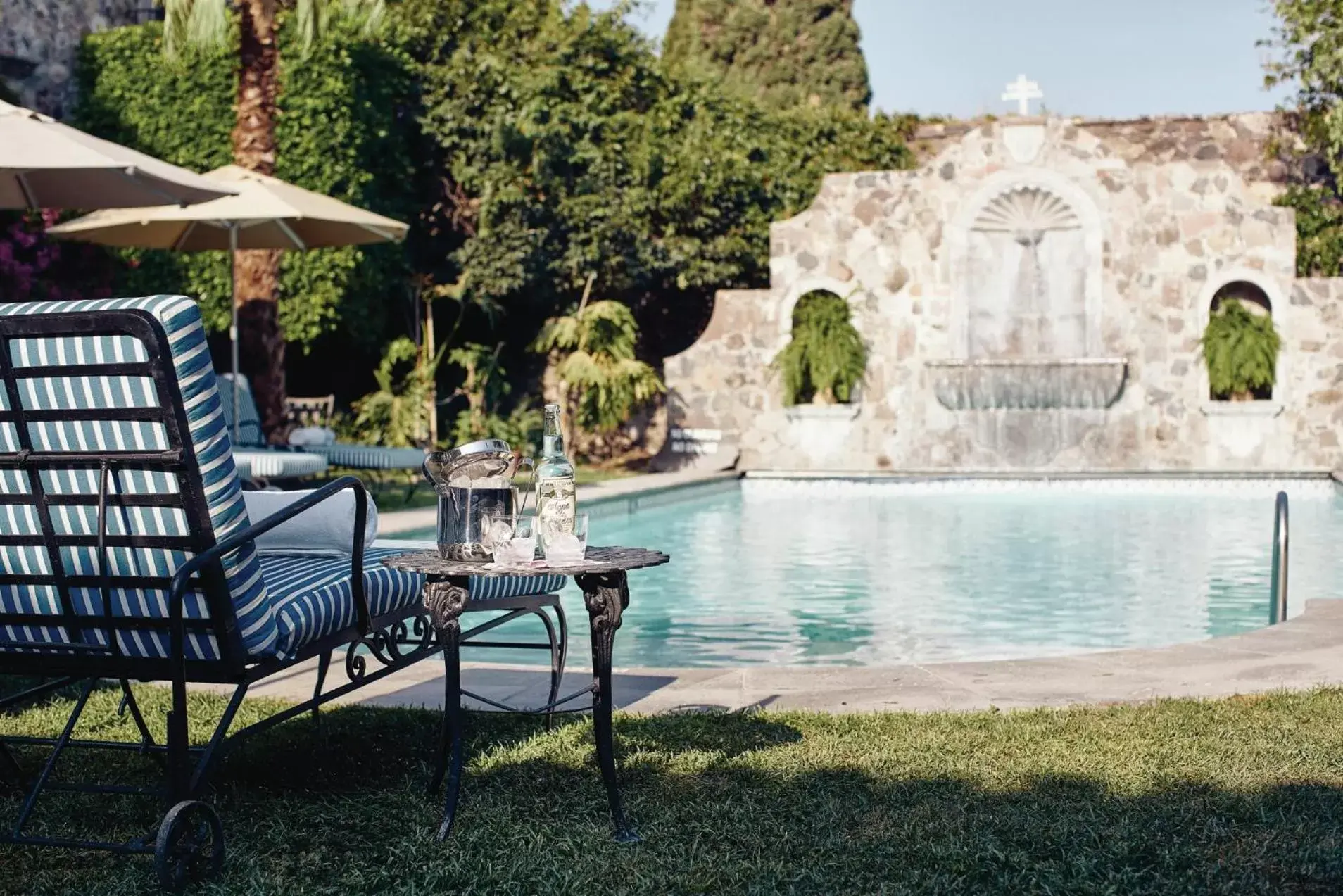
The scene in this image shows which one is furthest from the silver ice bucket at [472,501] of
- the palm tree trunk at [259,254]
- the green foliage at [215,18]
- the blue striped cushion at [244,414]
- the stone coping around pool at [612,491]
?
the green foliage at [215,18]

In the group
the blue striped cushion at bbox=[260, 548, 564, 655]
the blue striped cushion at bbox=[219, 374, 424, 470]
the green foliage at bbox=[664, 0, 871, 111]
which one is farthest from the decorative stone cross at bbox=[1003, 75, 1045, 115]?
the blue striped cushion at bbox=[260, 548, 564, 655]

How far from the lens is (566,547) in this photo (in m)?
3.21

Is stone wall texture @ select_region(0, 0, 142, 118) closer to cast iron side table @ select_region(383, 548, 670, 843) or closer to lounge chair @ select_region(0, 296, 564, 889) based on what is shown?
lounge chair @ select_region(0, 296, 564, 889)

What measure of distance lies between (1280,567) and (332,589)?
15.6 ft

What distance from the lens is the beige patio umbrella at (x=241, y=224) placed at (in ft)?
31.6

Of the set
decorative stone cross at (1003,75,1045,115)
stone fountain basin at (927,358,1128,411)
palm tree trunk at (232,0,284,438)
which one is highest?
decorative stone cross at (1003,75,1045,115)

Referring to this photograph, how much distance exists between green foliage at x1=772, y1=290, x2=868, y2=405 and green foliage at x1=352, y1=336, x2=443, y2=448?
145 inches

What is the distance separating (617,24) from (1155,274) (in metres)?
6.35

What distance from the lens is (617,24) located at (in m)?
16.2

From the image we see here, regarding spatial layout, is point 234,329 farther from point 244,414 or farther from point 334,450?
point 334,450

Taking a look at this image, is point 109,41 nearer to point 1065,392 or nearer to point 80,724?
point 1065,392

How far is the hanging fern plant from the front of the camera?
48.0ft

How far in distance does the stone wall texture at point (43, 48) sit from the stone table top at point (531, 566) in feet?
41.0

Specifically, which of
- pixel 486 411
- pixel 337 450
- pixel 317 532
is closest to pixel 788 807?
pixel 317 532
